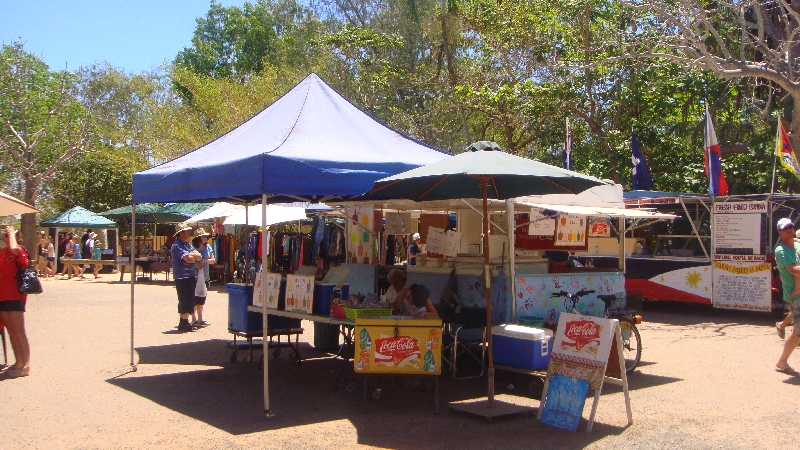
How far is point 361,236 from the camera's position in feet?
36.1

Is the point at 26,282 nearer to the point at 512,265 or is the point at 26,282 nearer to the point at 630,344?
the point at 512,265

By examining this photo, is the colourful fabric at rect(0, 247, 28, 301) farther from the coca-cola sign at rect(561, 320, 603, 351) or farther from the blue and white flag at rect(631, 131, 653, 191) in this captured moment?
the blue and white flag at rect(631, 131, 653, 191)

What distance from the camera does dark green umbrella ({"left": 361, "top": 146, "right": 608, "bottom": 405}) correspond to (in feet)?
22.2

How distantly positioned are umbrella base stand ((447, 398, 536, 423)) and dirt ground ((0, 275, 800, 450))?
0.28ft

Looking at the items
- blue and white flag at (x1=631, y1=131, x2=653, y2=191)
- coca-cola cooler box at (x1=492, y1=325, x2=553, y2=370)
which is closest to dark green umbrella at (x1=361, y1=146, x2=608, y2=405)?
coca-cola cooler box at (x1=492, y1=325, x2=553, y2=370)

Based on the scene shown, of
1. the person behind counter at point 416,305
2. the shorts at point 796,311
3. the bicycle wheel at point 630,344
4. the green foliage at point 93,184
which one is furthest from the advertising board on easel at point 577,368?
the green foliage at point 93,184

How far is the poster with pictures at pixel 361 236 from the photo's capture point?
10875 millimetres

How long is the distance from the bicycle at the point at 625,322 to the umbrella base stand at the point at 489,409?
2.01m

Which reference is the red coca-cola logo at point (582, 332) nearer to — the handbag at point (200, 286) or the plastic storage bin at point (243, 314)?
the plastic storage bin at point (243, 314)

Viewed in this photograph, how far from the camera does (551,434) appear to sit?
6.50 metres

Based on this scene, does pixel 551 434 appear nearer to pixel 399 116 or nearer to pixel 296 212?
pixel 296 212

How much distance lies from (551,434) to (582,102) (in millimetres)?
17231

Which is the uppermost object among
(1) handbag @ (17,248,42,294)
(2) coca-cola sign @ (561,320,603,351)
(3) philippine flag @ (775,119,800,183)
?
(3) philippine flag @ (775,119,800,183)

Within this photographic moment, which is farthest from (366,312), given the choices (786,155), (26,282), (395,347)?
(786,155)
